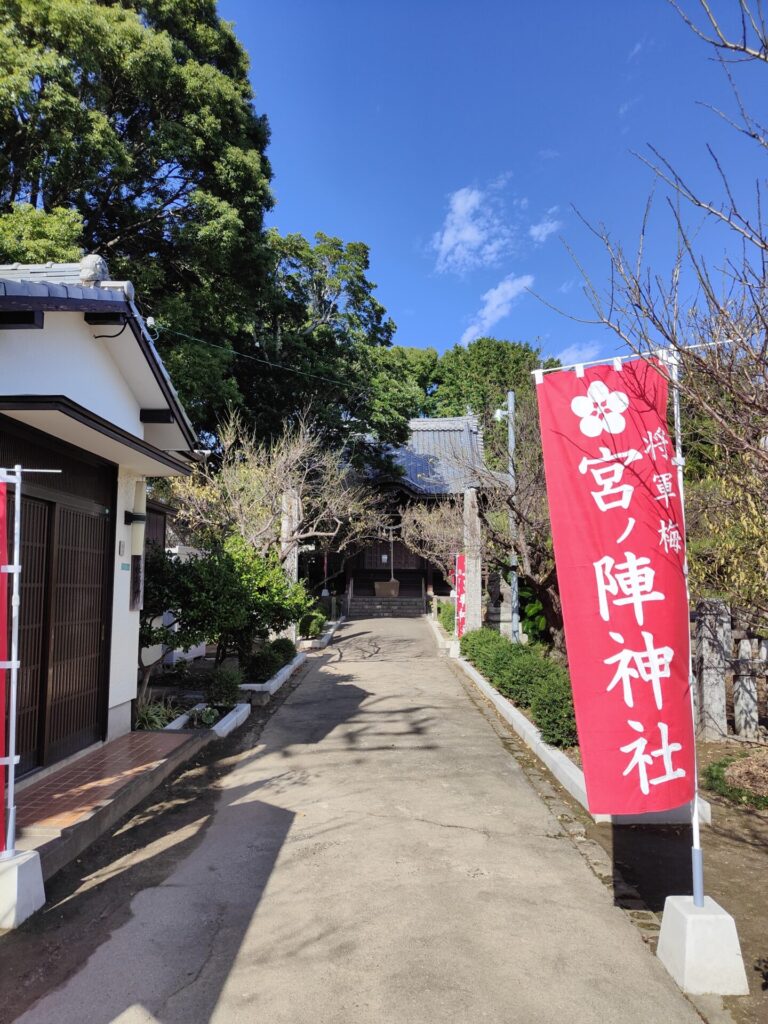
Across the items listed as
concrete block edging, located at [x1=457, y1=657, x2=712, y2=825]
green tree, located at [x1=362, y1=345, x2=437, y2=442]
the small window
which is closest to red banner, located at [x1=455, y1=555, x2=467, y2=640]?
concrete block edging, located at [x1=457, y1=657, x2=712, y2=825]

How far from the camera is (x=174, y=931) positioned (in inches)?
155

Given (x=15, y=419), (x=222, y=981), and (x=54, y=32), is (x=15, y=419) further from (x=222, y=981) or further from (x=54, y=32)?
(x=54, y=32)

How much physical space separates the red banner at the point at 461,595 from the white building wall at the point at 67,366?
1034cm

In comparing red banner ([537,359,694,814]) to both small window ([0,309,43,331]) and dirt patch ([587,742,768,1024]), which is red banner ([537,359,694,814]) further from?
small window ([0,309,43,331])

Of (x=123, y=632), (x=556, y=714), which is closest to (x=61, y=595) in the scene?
(x=123, y=632)

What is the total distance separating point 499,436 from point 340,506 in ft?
18.3

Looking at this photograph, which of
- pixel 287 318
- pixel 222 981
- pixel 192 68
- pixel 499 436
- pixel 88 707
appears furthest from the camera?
pixel 287 318

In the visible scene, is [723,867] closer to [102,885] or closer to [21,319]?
[102,885]

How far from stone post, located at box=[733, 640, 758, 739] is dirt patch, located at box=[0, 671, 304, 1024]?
6129 mm

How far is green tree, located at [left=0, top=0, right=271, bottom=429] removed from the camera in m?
12.5

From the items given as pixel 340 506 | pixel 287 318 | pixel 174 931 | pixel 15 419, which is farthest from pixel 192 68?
pixel 174 931

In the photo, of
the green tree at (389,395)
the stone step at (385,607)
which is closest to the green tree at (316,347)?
the green tree at (389,395)

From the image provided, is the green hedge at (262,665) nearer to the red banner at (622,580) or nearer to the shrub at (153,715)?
the shrub at (153,715)

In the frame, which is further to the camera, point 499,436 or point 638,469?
point 499,436
